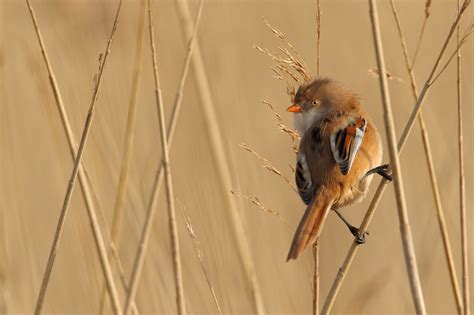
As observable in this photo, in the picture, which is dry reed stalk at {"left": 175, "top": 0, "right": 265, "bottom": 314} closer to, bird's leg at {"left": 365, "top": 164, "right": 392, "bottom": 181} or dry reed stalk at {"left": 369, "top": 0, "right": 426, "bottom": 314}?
bird's leg at {"left": 365, "top": 164, "right": 392, "bottom": 181}

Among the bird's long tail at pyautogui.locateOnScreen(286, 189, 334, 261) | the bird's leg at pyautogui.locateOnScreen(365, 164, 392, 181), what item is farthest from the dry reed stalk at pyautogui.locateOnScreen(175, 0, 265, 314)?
the bird's leg at pyautogui.locateOnScreen(365, 164, 392, 181)

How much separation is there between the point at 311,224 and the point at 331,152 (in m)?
0.45

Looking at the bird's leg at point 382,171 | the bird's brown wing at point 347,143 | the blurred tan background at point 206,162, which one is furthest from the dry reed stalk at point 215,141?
the bird's leg at point 382,171

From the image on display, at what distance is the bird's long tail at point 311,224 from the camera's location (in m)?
2.52

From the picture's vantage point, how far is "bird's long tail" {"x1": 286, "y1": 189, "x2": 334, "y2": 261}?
99.2 inches

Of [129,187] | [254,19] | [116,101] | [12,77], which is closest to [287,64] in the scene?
[129,187]

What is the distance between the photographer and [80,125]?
3699mm

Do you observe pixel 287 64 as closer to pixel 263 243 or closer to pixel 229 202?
pixel 229 202

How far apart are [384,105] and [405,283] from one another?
238 cm

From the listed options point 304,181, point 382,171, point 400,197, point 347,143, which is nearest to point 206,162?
point 304,181

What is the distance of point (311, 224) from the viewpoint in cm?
269

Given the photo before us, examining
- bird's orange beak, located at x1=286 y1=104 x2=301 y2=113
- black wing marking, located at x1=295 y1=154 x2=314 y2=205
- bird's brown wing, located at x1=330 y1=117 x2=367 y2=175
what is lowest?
black wing marking, located at x1=295 y1=154 x2=314 y2=205

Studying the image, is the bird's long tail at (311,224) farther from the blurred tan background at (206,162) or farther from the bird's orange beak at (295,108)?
the bird's orange beak at (295,108)

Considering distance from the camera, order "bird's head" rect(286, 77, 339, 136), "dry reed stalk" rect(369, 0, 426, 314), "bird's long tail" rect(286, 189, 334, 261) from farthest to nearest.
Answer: "bird's head" rect(286, 77, 339, 136), "bird's long tail" rect(286, 189, 334, 261), "dry reed stalk" rect(369, 0, 426, 314)
